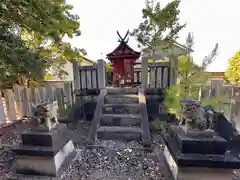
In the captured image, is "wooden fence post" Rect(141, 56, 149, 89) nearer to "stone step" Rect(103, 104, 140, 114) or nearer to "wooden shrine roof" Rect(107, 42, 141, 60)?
"wooden shrine roof" Rect(107, 42, 141, 60)

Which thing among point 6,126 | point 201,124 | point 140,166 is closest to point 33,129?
point 140,166

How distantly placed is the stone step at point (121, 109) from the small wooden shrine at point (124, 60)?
1142 millimetres

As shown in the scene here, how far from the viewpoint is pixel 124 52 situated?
151 inches

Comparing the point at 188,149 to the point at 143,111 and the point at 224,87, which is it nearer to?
the point at 143,111

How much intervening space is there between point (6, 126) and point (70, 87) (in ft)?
5.80

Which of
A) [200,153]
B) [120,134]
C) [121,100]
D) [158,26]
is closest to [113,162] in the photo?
[120,134]

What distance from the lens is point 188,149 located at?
1468 millimetres

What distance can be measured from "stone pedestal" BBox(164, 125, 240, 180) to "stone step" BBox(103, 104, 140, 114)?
5.66ft

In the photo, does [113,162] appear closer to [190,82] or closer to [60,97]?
[190,82]

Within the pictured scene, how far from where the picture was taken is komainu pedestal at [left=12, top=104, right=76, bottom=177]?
1.68 metres

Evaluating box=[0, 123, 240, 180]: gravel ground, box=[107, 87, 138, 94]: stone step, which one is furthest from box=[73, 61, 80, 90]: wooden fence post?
box=[0, 123, 240, 180]: gravel ground

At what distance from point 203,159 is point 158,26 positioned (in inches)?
188

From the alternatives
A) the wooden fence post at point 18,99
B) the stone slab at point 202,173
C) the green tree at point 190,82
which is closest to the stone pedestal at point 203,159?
the stone slab at point 202,173

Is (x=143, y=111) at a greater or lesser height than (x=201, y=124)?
lesser
